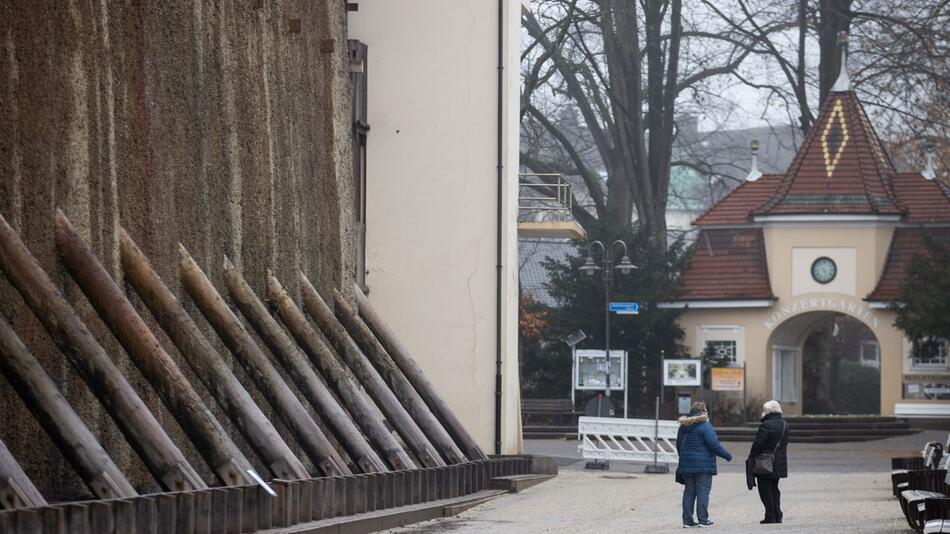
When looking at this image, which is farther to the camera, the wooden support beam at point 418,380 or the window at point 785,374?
the window at point 785,374

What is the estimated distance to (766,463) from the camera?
64.2 feet

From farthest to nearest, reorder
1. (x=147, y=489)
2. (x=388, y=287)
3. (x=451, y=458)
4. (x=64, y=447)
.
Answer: (x=388, y=287), (x=451, y=458), (x=147, y=489), (x=64, y=447)

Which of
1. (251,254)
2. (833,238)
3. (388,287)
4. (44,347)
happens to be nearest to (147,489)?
(44,347)

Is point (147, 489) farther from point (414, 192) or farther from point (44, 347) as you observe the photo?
point (414, 192)

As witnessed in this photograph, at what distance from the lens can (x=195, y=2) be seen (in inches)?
751

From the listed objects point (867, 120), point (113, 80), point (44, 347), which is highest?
point (867, 120)

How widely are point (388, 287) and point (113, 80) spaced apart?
45.3 ft

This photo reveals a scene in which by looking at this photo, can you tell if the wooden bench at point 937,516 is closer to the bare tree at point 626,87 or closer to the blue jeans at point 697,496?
the blue jeans at point 697,496

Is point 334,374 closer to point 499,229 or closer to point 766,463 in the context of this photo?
point 766,463

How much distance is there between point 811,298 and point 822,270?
83 cm

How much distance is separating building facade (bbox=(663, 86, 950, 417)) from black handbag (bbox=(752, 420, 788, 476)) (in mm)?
28065

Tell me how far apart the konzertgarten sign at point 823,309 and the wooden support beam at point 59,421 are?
36.8 meters

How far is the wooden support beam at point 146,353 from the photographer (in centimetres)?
1543

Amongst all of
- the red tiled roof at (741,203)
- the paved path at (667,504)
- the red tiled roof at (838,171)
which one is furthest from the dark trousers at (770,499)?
the red tiled roof at (741,203)
